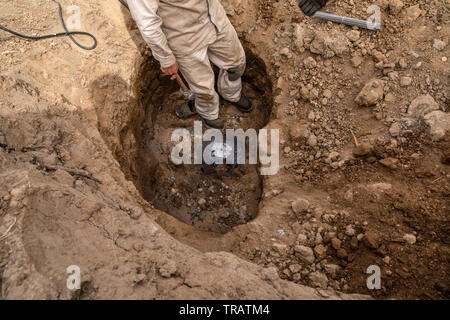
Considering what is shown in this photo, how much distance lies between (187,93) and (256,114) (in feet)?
3.00

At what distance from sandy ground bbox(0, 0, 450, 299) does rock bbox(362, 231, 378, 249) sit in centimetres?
2

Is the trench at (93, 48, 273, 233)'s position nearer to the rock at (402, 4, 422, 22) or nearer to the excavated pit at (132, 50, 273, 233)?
the excavated pit at (132, 50, 273, 233)

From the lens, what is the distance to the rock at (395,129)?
86.3 inches

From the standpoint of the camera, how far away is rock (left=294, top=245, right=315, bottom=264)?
6.49ft

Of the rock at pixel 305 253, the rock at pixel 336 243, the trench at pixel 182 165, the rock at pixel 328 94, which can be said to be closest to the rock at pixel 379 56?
the rock at pixel 328 94

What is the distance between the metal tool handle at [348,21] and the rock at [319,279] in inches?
89.4

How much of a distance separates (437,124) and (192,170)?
2.37 metres

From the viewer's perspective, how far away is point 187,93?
11.3 feet

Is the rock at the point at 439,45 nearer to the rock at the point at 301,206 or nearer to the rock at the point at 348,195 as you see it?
the rock at the point at 348,195

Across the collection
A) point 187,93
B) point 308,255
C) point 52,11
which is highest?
point 52,11

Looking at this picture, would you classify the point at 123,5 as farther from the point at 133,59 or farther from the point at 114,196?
the point at 114,196

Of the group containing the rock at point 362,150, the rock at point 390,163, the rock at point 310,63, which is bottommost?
the rock at point 390,163
